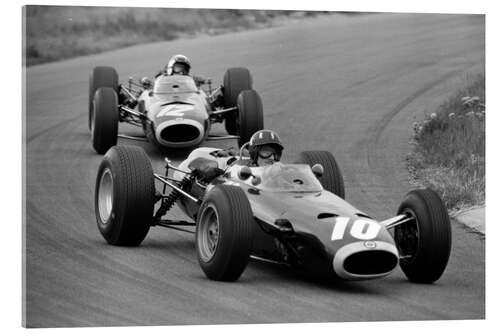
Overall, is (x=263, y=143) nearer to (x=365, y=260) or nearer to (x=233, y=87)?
(x=365, y=260)

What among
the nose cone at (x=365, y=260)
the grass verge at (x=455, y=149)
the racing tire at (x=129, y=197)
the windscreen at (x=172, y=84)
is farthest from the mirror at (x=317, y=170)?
the windscreen at (x=172, y=84)

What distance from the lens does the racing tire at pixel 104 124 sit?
17281 millimetres

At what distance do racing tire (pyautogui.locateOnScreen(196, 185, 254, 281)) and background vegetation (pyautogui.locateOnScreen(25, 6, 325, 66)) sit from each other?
2.53m

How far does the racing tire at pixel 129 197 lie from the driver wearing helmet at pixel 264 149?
113cm

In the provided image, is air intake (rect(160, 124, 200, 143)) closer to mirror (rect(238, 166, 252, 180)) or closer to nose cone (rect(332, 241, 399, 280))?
mirror (rect(238, 166, 252, 180))

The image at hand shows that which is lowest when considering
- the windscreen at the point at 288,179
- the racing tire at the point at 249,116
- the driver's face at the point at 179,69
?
the windscreen at the point at 288,179

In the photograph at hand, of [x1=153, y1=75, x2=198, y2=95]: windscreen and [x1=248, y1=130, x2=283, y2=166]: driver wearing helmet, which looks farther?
[x1=153, y1=75, x2=198, y2=95]: windscreen

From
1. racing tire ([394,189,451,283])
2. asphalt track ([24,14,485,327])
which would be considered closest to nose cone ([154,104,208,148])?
asphalt track ([24,14,485,327])

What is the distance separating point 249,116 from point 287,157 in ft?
5.08

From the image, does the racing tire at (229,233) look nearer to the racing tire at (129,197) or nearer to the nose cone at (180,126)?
the racing tire at (129,197)

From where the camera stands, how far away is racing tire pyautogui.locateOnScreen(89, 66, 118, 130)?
57.8 ft

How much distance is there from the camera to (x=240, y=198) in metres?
12.3

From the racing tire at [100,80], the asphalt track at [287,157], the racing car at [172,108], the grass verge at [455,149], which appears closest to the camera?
the asphalt track at [287,157]
